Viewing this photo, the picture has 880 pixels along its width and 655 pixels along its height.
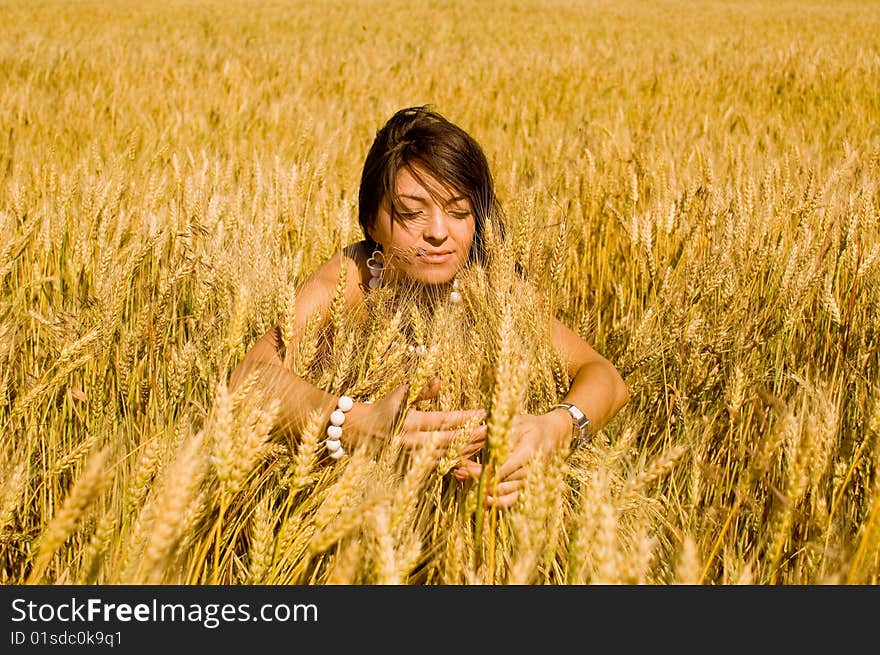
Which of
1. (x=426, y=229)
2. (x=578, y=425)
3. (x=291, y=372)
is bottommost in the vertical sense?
(x=578, y=425)

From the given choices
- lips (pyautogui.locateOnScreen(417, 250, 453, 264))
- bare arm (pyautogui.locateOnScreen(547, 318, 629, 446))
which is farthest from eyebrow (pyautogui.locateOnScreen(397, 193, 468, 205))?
bare arm (pyautogui.locateOnScreen(547, 318, 629, 446))

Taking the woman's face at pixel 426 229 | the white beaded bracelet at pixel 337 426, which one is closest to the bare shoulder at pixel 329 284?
the woman's face at pixel 426 229

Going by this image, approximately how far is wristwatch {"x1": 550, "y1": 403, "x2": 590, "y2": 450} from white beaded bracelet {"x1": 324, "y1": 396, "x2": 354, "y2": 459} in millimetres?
394

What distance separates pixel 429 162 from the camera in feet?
5.45

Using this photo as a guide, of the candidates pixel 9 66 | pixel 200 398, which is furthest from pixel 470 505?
pixel 9 66

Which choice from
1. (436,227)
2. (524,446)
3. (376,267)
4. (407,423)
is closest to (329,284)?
(376,267)

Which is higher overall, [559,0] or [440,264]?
[559,0]

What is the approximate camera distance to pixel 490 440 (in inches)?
32.1

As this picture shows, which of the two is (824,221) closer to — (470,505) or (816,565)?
(816,565)

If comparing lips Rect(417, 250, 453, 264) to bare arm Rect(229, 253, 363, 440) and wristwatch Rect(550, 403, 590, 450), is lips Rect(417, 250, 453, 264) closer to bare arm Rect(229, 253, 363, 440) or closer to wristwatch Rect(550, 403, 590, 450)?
bare arm Rect(229, 253, 363, 440)

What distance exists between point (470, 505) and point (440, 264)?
2.79ft

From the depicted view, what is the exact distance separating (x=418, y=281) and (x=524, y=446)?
2.01 ft

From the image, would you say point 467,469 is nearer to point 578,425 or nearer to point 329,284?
point 578,425
